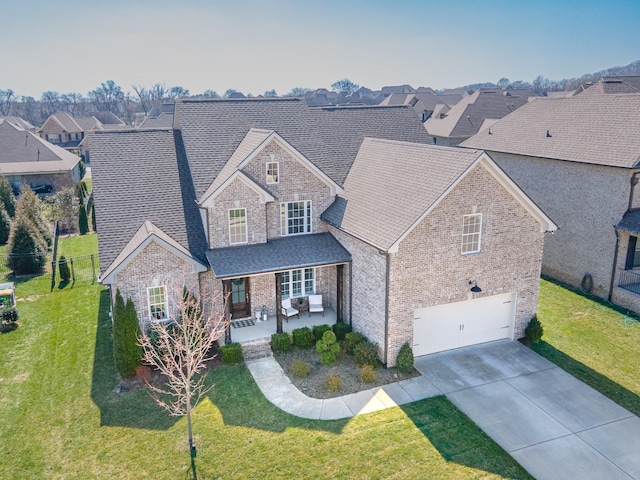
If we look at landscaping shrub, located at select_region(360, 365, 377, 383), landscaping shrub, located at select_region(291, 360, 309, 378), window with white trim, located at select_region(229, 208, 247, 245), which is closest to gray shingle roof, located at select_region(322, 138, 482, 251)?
window with white trim, located at select_region(229, 208, 247, 245)

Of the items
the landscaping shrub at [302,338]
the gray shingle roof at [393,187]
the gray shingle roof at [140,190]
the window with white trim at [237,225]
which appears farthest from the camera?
the window with white trim at [237,225]

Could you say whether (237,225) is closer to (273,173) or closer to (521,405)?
(273,173)

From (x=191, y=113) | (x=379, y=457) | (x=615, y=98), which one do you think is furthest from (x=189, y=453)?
(x=615, y=98)

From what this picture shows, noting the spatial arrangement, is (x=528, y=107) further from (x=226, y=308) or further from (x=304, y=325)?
(x=226, y=308)

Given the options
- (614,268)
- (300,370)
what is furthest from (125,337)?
(614,268)

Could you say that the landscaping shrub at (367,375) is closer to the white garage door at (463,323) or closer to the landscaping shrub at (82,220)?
the white garage door at (463,323)

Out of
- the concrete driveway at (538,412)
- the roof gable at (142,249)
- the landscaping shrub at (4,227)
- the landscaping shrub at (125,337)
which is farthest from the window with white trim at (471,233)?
the landscaping shrub at (4,227)
